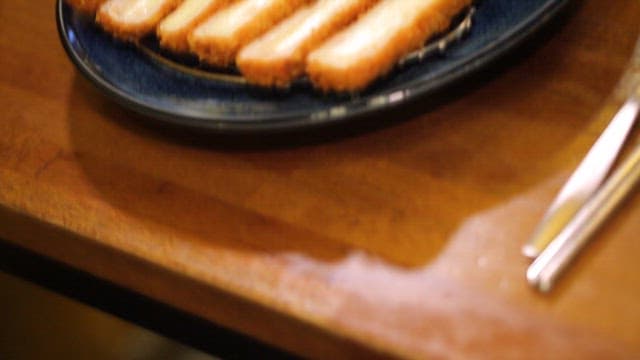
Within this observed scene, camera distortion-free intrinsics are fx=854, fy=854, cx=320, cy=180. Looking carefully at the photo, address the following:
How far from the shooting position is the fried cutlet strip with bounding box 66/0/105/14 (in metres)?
0.79

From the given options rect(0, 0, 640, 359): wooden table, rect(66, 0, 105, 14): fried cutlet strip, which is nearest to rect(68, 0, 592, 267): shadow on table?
rect(0, 0, 640, 359): wooden table

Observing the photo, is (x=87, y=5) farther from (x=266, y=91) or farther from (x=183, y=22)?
(x=266, y=91)

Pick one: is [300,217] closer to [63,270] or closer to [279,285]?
[279,285]

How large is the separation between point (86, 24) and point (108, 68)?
0.08 meters

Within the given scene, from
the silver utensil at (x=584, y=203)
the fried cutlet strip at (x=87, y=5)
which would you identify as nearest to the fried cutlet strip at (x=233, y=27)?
the fried cutlet strip at (x=87, y=5)

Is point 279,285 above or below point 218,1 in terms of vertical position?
below

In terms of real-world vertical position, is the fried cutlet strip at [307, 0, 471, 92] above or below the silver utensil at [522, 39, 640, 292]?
above

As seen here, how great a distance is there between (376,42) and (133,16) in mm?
234

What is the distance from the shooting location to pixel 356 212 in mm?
647

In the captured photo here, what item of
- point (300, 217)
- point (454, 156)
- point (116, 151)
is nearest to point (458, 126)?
point (454, 156)

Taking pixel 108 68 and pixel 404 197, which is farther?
pixel 108 68

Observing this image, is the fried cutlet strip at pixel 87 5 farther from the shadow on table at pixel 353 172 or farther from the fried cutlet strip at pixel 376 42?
the fried cutlet strip at pixel 376 42

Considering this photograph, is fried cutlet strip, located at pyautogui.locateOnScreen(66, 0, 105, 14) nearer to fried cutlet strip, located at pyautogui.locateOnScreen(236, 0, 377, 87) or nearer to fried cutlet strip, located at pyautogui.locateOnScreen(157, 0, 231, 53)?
fried cutlet strip, located at pyautogui.locateOnScreen(157, 0, 231, 53)

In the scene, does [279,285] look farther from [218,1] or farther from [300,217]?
[218,1]
